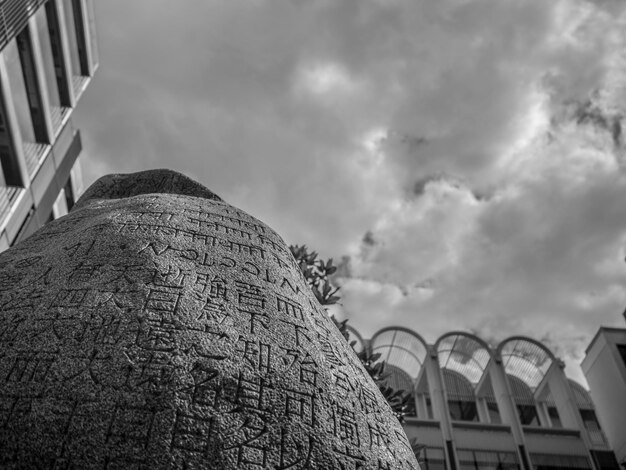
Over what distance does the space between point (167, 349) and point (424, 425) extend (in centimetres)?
→ 2526

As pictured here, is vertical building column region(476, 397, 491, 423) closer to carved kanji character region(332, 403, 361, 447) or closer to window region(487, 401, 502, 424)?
window region(487, 401, 502, 424)

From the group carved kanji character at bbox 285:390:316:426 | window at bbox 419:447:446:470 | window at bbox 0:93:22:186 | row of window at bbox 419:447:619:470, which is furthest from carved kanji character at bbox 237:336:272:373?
row of window at bbox 419:447:619:470

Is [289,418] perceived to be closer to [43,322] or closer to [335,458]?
[335,458]

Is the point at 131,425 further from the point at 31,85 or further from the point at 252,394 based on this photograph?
the point at 31,85

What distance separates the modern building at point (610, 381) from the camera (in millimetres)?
27438

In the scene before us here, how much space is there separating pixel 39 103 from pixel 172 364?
2046cm

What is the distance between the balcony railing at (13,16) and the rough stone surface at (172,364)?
49.7 feet

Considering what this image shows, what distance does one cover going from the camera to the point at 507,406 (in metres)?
26.9

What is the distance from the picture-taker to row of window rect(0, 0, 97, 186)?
1788cm

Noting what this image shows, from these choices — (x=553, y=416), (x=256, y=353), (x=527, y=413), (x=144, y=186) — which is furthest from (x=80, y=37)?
(x=553, y=416)

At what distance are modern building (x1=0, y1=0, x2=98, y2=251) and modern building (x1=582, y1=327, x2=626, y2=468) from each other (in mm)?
29021

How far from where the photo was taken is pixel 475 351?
29719mm

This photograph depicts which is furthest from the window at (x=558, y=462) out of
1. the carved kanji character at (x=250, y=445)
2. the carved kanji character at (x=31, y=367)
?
the carved kanji character at (x=31, y=367)

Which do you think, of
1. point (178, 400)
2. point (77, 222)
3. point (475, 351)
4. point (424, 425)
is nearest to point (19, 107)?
point (77, 222)
